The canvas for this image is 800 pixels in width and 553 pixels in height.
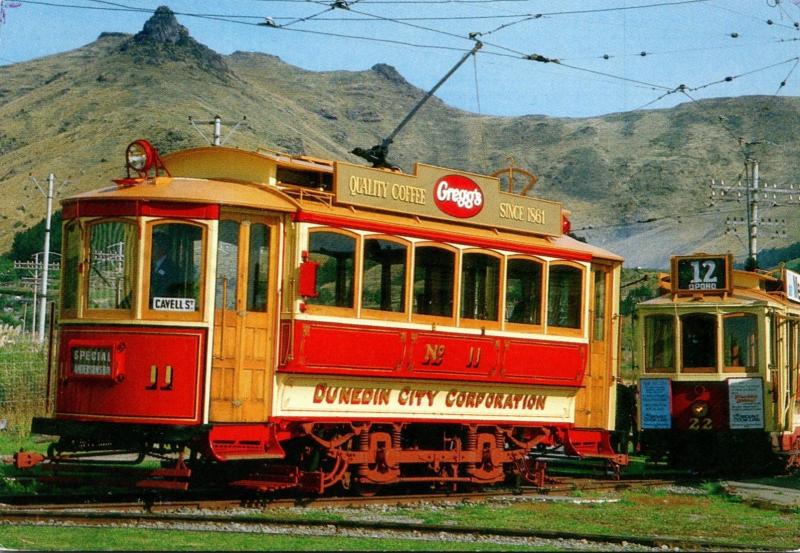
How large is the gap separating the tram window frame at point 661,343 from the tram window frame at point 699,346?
124mm

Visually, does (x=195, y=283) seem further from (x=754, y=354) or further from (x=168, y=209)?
(x=754, y=354)

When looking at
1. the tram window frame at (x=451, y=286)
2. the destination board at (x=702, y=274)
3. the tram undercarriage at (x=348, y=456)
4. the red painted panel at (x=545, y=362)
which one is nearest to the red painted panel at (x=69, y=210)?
the tram undercarriage at (x=348, y=456)

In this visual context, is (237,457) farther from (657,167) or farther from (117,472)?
(657,167)

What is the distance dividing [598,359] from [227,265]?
22.2ft

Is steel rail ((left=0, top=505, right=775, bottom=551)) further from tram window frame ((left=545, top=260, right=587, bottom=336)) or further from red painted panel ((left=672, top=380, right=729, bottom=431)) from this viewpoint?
red painted panel ((left=672, top=380, right=729, bottom=431))

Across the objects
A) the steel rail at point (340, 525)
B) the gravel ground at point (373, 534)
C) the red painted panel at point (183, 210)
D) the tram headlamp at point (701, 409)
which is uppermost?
the red painted panel at point (183, 210)

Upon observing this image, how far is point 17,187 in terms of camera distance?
153250 millimetres

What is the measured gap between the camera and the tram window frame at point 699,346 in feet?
72.5

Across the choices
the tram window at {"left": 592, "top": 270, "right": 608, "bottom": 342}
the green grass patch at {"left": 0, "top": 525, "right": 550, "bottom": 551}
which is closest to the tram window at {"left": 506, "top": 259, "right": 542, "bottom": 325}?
the tram window at {"left": 592, "top": 270, "right": 608, "bottom": 342}

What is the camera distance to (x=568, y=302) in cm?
1811

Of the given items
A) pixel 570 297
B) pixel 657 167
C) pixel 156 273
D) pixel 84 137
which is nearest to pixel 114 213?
pixel 156 273

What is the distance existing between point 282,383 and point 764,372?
403 inches

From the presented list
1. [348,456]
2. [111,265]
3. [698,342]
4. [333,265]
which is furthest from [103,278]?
[698,342]

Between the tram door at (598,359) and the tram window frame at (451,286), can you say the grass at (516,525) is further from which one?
the tram window frame at (451,286)
